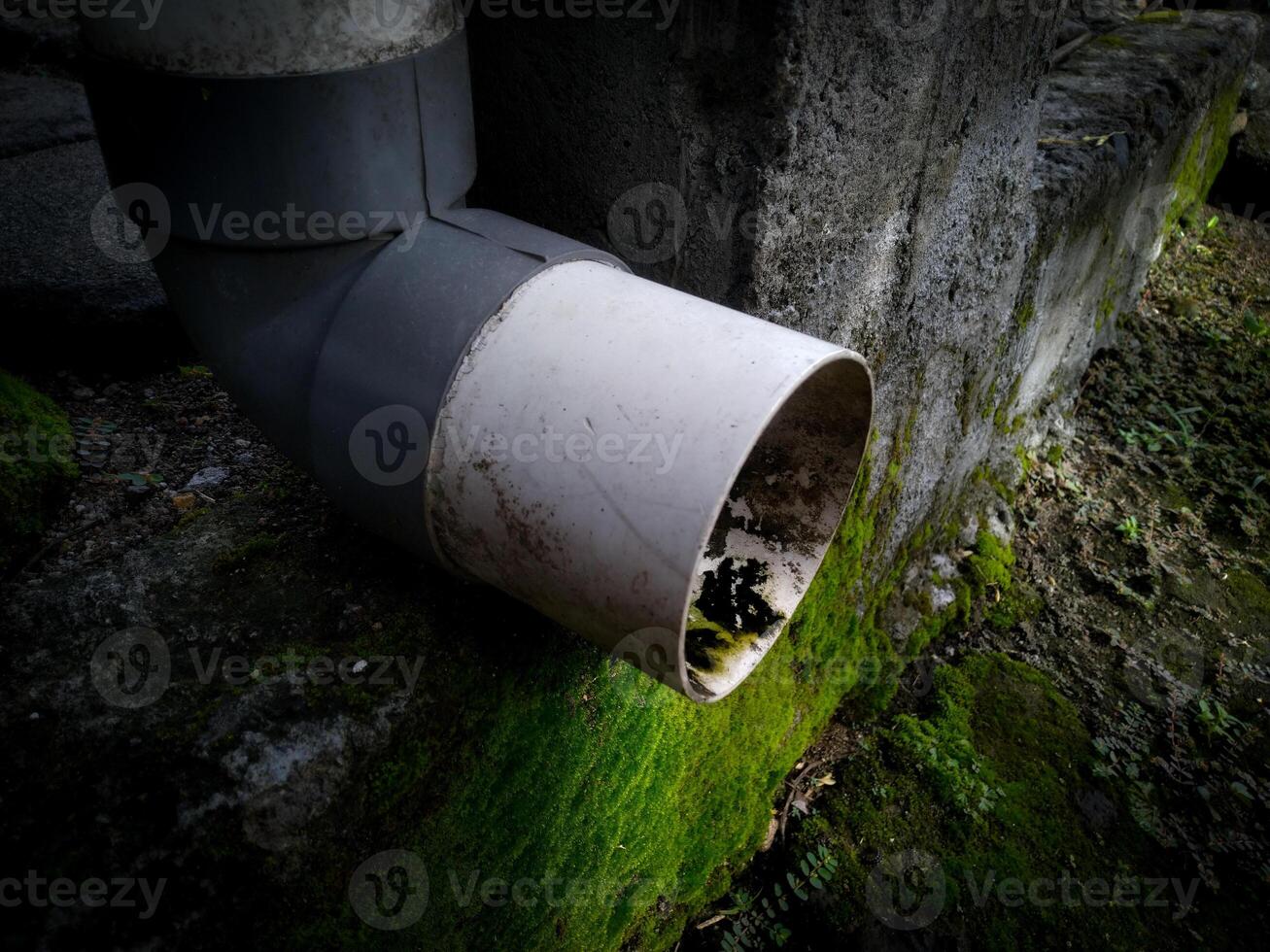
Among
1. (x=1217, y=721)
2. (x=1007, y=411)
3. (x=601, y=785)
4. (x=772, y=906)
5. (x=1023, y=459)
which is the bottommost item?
(x=772, y=906)

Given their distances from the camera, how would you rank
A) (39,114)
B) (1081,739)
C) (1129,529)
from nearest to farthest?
(1081,739), (39,114), (1129,529)

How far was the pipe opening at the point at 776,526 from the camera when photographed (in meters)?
1.46

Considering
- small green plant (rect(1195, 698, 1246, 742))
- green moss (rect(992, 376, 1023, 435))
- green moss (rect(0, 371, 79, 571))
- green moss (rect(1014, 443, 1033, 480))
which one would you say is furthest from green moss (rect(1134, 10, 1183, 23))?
green moss (rect(0, 371, 79, 571))
